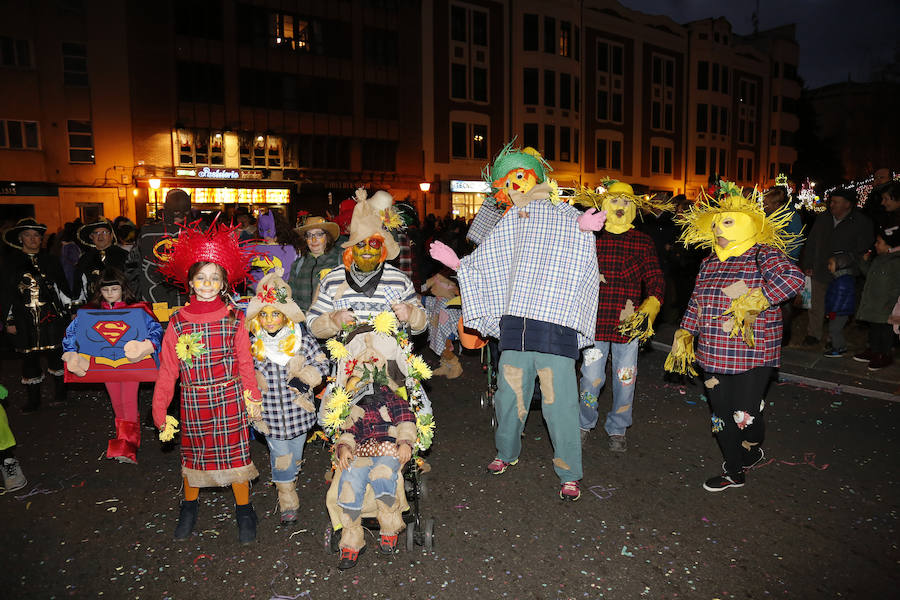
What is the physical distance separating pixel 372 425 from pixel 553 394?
138cm

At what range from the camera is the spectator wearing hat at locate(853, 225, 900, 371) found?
24.7 ft

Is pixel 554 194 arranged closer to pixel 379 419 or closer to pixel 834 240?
pixel 379 419

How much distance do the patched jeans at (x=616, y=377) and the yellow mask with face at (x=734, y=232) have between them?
3.82 feet

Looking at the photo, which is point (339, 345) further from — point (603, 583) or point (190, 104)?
point (190, 104)

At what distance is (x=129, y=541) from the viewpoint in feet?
13.0

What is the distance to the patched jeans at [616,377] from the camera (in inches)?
206

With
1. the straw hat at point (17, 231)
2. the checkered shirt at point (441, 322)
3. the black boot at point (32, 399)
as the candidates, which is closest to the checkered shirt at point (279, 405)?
the checkered shirt at point (441, 322)

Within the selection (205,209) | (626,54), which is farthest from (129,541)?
(626,54)

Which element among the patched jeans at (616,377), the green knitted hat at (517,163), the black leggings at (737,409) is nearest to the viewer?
the black leggings at (737,409)

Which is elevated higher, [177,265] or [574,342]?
[177,265]

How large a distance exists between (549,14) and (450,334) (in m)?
30.1

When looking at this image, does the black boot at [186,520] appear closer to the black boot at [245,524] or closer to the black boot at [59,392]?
the black boot at [245,524]

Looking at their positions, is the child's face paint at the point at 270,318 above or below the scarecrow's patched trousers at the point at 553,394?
above

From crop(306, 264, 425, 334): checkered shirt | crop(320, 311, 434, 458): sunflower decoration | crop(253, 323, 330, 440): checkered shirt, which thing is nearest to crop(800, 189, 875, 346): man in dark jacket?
crop(306, 264, 425, 334): checkered shirt
